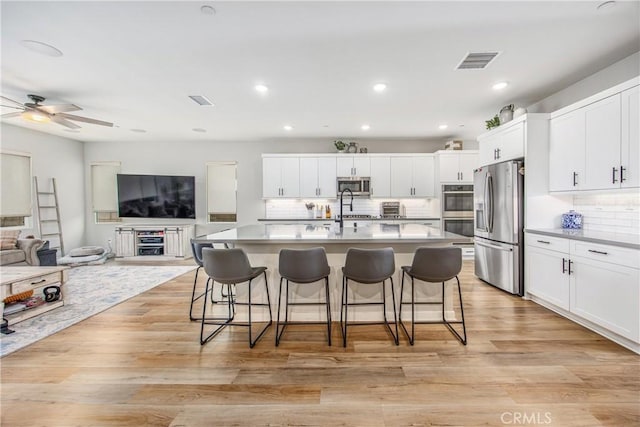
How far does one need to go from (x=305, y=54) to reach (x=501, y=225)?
10.9ft

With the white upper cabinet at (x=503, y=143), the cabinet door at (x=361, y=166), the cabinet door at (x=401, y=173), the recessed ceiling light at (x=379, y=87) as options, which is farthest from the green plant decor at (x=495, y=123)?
the cabinet door at (x=361, y=166)

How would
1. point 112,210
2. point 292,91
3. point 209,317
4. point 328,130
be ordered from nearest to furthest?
point 209,317 < point 292,91 < point 328,130 < point 112,210

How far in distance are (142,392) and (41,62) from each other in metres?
3.36

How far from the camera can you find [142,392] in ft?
6.34

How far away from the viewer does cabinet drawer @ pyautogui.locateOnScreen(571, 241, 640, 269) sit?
2.29 meters

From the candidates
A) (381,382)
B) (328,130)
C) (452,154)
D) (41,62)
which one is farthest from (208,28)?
(452,154)

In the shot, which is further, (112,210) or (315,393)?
(112,210)

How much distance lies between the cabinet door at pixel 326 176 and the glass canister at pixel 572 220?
3810mm

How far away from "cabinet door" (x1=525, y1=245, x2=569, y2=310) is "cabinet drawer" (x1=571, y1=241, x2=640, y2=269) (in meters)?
0.19

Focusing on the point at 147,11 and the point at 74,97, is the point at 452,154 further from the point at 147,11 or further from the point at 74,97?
the point at 74,97

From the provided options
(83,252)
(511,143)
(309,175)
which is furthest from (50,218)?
(511,143)

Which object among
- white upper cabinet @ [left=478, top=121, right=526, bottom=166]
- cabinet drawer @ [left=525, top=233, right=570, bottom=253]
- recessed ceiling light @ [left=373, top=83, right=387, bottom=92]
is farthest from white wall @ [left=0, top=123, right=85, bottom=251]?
cabinet drawer @ [left=525, top=233, right=570, bottom=253]

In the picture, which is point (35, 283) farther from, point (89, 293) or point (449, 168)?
point (449, 168)

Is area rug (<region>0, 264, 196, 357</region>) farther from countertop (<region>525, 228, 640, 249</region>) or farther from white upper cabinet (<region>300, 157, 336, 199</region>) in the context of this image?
countertop (<region>525, 228, 640, 249</region>)
